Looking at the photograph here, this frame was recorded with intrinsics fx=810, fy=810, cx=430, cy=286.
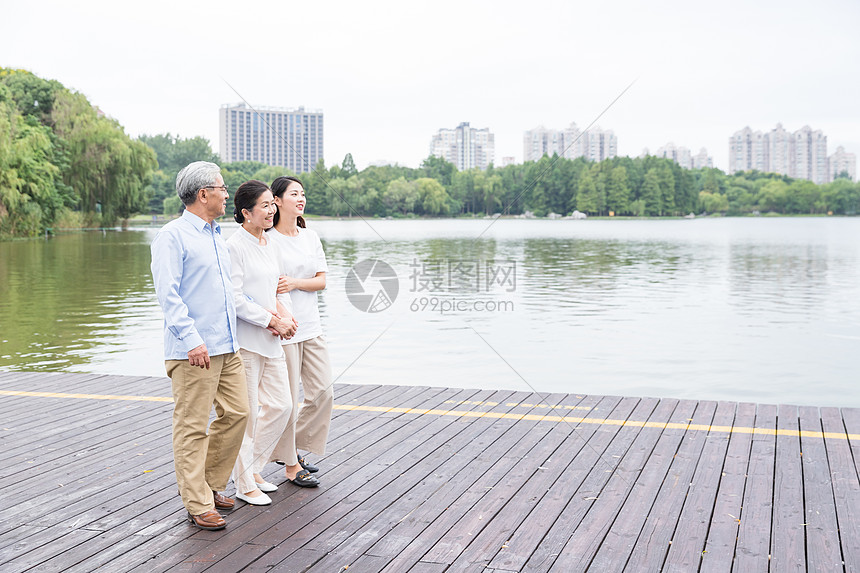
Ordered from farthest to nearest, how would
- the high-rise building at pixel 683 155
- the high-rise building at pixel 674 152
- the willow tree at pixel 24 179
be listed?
the high-rise building at pixel 674 152 → the high-rise building at pixel 683 155 → the willow tree at pixel 24 179

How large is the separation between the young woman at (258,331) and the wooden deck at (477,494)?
0.19 meters

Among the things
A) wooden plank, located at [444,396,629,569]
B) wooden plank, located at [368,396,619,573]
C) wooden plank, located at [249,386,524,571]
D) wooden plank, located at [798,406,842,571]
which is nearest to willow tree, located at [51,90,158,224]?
wooden plank, located at [249,386,524,571]

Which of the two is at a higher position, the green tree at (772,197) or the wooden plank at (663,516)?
the green tree at (772,197)

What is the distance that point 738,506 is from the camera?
3.46m

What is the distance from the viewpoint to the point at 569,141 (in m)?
97.3

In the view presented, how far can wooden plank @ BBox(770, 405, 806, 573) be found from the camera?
2943 mm

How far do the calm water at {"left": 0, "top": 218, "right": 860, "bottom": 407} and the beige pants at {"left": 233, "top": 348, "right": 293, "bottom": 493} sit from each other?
239cm

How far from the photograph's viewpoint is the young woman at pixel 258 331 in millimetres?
3494

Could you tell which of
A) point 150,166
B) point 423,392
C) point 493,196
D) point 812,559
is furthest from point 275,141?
point 812,559

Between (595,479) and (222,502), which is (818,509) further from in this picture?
(222,502)

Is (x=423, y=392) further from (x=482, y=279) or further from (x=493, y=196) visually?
(x=493, y=196)

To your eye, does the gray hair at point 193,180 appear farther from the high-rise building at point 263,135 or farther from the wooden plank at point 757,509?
the high-rise building at point 263,135

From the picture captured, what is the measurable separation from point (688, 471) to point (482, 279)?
755 inches

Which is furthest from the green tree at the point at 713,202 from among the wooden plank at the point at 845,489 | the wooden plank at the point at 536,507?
the wooden plank at the point at 536,507
